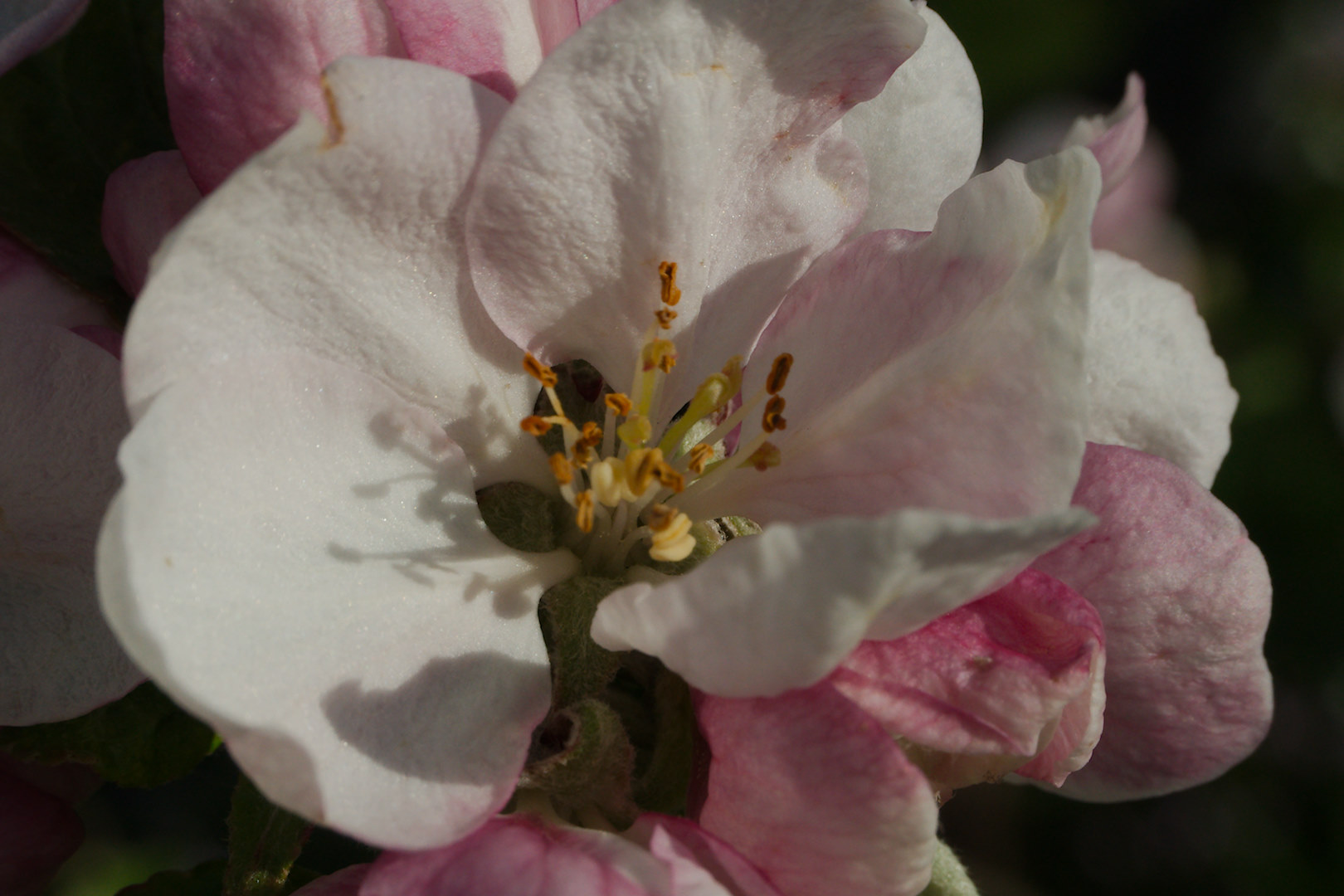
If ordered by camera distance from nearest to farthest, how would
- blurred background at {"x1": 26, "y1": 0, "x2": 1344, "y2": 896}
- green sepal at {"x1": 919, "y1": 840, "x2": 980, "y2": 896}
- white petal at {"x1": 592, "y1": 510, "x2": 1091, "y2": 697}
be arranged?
white petal at {"x1": 592, "y1": 510, "x2": 1091, "y2": 697}
green sepal at {"x1": 919, "y1": 840, "x2": 980, "y2": 896}
blurred background at {"x1": 26, "y1": 0, "x2": 1344, "y2": 896}

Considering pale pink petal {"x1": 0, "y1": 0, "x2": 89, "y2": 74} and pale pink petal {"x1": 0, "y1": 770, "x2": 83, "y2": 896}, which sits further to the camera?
pale pink petal {"x1": 0, "y1": 770, "x2": 83, "y2": 896}

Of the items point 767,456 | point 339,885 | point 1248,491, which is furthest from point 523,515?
point 1248,491

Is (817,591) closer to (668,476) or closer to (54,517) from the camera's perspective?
(668,476)

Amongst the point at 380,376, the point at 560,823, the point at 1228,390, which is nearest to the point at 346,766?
the point at 560,823

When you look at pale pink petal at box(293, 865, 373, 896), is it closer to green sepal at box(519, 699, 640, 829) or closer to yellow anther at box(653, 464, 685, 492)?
green sepal at box(519, 699, 640, 829)

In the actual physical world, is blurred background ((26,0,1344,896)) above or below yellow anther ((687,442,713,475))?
below

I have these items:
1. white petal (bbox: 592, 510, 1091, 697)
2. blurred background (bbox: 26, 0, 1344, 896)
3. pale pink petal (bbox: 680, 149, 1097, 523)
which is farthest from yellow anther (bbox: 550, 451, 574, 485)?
blurred background (bbox: 26, 0, 1344, 896)

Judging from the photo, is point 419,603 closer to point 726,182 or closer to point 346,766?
point 346,766
